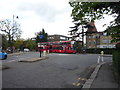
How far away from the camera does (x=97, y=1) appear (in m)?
11.5

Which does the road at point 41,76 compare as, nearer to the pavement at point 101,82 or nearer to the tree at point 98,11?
the pavement at point 101,82

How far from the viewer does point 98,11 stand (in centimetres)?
1330

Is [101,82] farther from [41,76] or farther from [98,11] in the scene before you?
[98,11]

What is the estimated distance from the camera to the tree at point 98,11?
1133 centimetres

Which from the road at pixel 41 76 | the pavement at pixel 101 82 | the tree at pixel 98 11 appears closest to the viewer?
A: the pavement at pixel 101 82

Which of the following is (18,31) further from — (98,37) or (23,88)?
(23,88)

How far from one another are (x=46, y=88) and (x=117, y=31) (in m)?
7.05

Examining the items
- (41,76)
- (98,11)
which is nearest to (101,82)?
(41,76)

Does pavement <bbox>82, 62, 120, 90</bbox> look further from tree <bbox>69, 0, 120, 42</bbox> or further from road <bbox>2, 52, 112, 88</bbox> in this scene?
tree <bbox>69, 0, 120, 42</bbox>

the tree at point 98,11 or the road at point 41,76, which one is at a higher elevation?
the tree at point 98,11

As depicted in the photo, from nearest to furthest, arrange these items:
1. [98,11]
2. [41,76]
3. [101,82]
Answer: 1. [101,82]
2. [41,76]
3. [98,11]

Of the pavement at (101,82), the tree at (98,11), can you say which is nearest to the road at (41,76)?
the pavement at (101,82)

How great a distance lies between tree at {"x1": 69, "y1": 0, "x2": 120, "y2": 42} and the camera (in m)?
11.3

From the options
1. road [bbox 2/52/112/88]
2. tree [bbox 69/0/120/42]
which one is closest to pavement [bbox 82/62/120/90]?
road [bbox 2/52/112/88]
